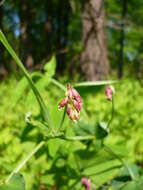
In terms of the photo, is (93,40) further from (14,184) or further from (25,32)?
(14,184)

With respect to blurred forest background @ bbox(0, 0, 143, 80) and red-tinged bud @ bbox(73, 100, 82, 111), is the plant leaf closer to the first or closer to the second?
red-tinged bud @ bbox(73, 100, 82, 111)

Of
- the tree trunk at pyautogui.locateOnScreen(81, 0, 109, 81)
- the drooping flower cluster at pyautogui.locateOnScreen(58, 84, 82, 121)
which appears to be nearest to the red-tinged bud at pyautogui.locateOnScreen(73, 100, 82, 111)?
the drooping flower cluster at pyautogui.locateOnScreen(58, 84, 82, 121)

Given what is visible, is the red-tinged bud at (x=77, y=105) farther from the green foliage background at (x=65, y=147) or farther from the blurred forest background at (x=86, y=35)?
the blurred forest background at (x=86, y=35)

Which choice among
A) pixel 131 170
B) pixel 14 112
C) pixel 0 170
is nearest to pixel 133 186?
pixel 131 170

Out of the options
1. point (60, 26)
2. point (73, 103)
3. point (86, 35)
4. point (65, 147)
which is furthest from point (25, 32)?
point (73, 103)

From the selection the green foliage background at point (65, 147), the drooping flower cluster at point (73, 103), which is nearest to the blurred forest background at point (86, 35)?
the green foliage background at point (65, 147)

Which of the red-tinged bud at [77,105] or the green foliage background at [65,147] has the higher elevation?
the red-tinged bud at [77,105]
